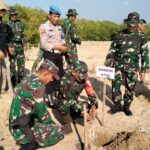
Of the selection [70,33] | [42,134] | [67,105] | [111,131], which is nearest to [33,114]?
[42,134]

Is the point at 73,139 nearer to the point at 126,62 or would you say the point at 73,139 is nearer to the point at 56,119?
the point at 56,119

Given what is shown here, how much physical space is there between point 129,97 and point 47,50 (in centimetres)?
177

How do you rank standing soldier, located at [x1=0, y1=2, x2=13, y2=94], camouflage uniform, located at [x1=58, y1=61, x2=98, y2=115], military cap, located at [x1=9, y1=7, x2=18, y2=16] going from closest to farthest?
camouflage uniform, located at [x1=58, y1=61, x2=98, y2=115] < standing soldier, located at [x1=0, y1=2, x2=13, y2=94] < military cap, located at [x1=9, y1=7, x2=18, y2=16]

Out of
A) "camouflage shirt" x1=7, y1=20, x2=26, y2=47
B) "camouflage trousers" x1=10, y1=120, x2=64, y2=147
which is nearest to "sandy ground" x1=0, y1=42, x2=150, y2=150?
"camouflage trousers" x1=10, y1=120, x2=64, y2=147

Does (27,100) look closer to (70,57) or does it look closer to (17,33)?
(70,57)

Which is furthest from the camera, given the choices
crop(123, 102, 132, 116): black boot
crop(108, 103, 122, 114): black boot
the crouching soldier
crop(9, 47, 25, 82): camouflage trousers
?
crop(9, 47, 25, 82): camouflage trousers

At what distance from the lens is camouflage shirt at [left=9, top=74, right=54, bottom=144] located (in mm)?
4543

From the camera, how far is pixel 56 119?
23.5 ft

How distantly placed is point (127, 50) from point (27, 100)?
3.06 metres

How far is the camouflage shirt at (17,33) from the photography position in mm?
8719

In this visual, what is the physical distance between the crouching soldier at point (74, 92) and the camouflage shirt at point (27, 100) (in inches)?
66.9

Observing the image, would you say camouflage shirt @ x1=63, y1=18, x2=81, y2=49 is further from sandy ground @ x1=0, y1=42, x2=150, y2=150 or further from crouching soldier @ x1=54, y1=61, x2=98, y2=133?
crouching soldier @ x1=54, y1=61, x2=98, y2=133

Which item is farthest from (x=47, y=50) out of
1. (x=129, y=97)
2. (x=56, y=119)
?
(x=129, y=97)

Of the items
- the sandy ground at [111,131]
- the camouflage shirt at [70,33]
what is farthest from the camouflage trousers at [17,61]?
the camouflage shirt at [70,33]
